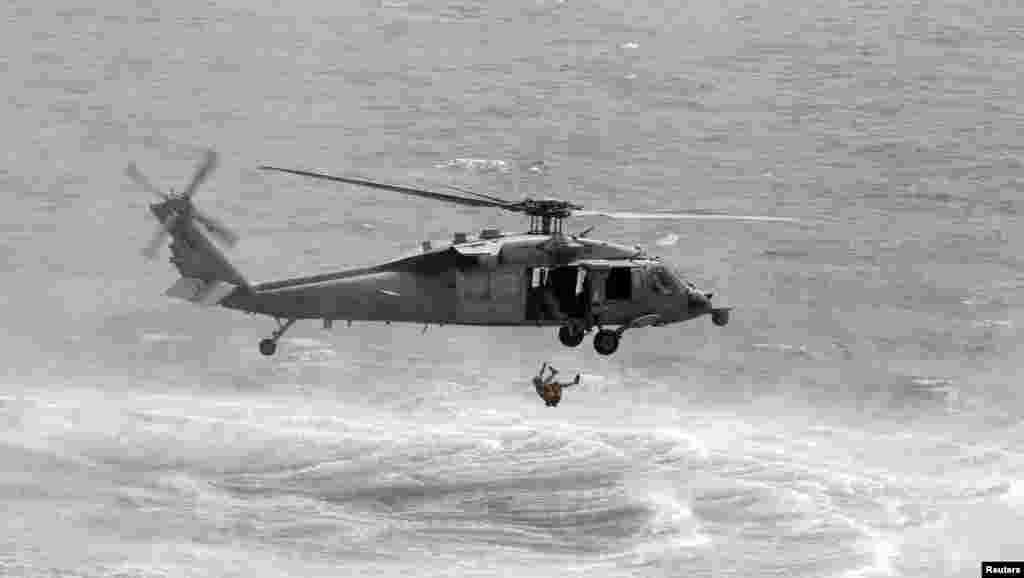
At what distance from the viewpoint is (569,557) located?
639 feet

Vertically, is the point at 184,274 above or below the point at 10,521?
below

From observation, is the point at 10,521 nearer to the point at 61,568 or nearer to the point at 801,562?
the point at 61,568

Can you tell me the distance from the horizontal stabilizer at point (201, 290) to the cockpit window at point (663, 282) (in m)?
18.3

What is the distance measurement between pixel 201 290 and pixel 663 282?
66.6 feet

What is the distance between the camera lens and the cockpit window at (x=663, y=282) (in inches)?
3324

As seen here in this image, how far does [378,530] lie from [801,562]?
144 ft

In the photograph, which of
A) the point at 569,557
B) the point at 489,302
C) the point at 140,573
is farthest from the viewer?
the point at 569,557

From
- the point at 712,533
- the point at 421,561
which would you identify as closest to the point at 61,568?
the point at 421,561

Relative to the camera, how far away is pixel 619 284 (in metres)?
83.6

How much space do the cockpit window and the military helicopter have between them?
189 mm

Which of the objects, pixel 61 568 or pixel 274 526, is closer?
pixel 61 568

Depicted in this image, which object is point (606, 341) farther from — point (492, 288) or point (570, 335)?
point (492, 288)

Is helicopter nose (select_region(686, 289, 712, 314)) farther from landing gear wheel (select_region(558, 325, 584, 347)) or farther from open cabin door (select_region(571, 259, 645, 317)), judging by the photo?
landing gear wheel (select_region(558, 325, 584, 347))

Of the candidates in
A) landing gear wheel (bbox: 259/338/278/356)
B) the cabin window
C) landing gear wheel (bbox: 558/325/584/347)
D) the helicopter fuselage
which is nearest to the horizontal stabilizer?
the helicopter fuselage
